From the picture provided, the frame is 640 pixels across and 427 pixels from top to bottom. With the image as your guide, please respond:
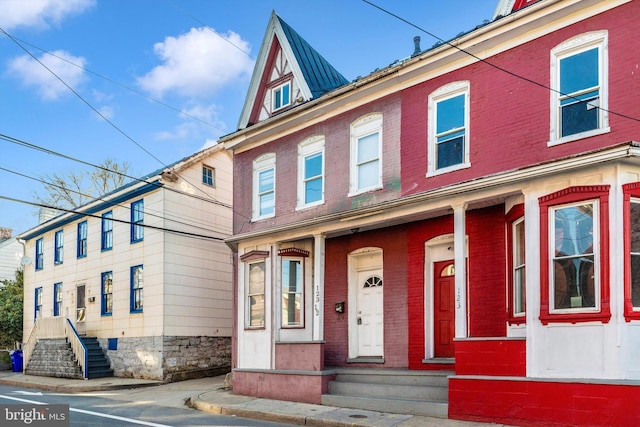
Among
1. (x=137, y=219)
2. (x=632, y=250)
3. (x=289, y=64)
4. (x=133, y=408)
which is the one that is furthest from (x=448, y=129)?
(x=137, y=219)

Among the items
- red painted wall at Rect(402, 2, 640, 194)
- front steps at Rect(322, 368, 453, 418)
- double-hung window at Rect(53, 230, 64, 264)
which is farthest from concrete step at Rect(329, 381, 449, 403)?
double-hung window at Rect(53, 230, 64, 264)

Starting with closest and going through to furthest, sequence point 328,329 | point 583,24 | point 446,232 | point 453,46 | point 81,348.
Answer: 1. point 583,24
2. point 453,46
3. point 446,232
4. point 328,329
5. point 81,348

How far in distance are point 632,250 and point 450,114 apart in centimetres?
466

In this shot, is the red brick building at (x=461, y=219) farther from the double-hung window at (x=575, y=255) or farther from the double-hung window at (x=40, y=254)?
the double-hung window at (x=40, y=254)

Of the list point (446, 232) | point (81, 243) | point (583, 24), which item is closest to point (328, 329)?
point (446, 232)

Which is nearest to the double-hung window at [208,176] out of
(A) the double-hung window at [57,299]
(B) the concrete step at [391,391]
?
(A) the double-hung window at [57,299]

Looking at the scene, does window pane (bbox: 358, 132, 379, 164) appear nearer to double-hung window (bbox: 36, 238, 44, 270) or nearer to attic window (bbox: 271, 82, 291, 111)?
attic window (bbox: 271, 82, 291, 111)

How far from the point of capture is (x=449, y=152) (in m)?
12.6

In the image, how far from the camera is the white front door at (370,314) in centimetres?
1446

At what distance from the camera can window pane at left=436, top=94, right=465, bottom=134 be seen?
12469 mm

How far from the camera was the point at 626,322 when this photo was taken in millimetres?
9141

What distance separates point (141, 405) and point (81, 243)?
12987mm

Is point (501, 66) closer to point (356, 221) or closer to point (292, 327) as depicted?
point (356, 221)

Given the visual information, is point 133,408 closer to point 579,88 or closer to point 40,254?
point 579,88
